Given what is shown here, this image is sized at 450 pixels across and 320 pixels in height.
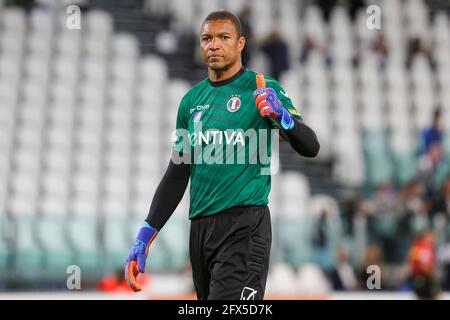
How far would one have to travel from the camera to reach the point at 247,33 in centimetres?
1432

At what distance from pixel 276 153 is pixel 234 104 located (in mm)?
6361

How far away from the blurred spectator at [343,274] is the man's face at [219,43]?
761 cm

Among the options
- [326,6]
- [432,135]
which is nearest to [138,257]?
[432,135]

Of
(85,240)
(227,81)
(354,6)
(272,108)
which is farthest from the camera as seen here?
(354,6)

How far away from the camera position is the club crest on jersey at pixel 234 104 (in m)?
4.32

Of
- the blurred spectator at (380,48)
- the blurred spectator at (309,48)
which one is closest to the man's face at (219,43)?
the blurred spectator at (309,48)

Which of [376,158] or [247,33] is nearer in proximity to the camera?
[376,158]

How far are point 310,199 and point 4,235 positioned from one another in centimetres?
479

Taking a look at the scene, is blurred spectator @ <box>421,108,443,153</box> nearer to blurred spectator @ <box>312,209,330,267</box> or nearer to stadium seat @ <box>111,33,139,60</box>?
blurred spectator @ <box>312,209,330,267</box>

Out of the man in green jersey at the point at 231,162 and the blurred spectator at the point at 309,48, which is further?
the blurred spectator at the point at 309,48

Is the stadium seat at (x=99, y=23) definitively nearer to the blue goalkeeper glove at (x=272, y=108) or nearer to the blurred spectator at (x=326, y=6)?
the blurred spectator at (x=326, y=6)

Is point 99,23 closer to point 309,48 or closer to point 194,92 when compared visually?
point 309,48

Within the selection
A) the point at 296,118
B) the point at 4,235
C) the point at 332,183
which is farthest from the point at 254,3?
the point at 296,118

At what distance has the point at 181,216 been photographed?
11734 mm
